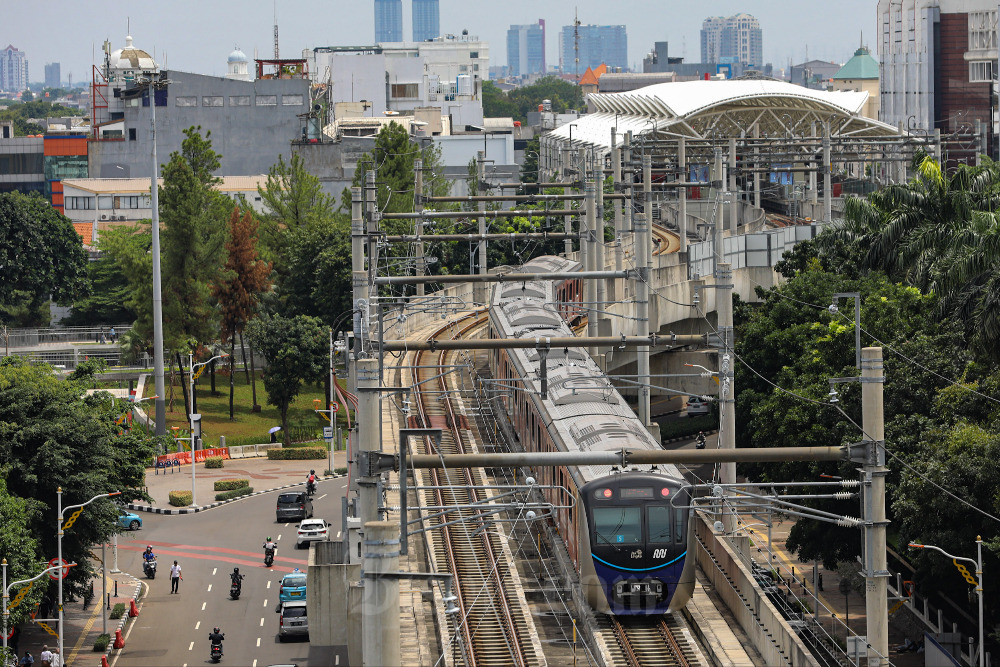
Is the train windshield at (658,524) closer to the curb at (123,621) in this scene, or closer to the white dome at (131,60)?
the curb at (123,621)

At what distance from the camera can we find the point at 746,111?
338 ft

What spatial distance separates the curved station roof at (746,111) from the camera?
325ft

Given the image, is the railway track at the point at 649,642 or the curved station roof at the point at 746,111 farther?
the curved station roof at the point at 746,111

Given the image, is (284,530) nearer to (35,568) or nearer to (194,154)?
(35,568)

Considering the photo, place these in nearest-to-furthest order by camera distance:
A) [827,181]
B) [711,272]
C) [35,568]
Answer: [35,568] → [711,272] → [827,181]

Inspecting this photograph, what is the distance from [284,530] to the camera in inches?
2451

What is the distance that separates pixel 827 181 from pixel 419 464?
5355 cm

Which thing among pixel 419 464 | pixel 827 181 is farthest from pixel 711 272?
pixel 419 464

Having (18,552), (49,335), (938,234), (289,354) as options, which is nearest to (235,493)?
(289,354)

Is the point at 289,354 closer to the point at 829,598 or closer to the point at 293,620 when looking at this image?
the point at 293,620

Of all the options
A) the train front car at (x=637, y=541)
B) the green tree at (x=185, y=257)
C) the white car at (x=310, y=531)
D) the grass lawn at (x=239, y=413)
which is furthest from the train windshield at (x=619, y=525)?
the green tree at (x=185, y=257)

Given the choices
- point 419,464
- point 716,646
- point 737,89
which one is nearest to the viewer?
point 419,464

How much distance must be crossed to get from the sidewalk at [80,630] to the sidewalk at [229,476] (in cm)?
1247

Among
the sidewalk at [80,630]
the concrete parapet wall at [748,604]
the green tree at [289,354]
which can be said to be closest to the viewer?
the concrete parapet wall at [748,604]
